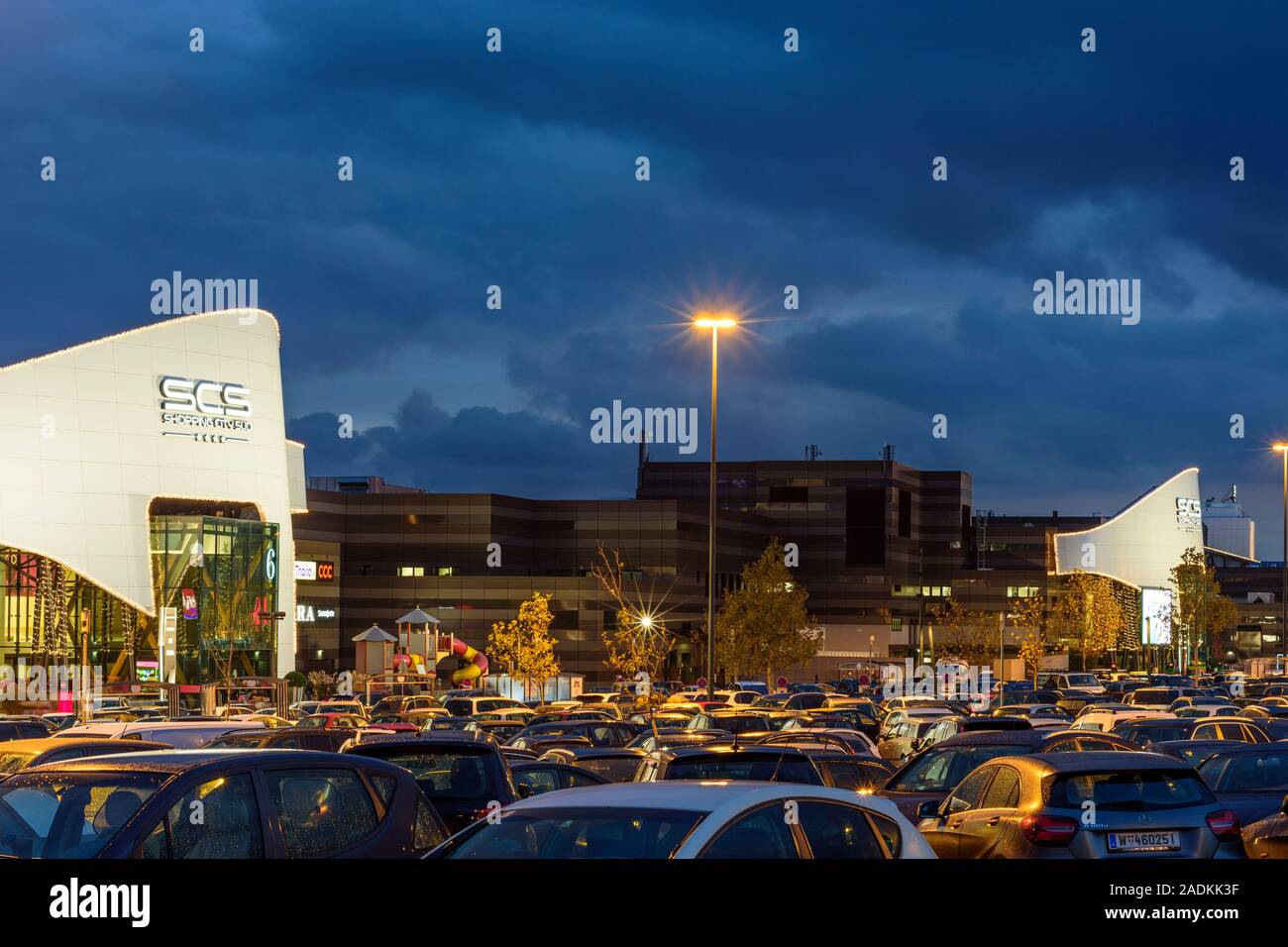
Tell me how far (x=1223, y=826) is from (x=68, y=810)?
7869 mm

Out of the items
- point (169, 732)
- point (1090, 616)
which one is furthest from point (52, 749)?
point (1090, 616)

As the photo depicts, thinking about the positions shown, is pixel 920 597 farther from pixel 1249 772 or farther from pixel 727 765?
pixel 727 765

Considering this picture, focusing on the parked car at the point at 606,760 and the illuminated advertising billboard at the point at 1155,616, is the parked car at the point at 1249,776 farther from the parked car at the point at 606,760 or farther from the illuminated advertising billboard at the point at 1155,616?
the illuminated advertising billboard at the point at 1155,616

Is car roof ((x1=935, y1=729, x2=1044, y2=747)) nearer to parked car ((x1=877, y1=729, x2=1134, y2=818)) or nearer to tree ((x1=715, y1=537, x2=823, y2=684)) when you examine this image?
parked car ((x1=877, y1=729, x2=1134, y2=818))

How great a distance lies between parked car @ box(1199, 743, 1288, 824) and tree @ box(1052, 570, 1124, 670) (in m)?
93.4

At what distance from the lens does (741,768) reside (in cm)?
1529

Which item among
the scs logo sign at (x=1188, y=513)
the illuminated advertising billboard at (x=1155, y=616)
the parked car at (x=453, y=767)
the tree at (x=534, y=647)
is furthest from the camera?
the scs logo sign at (x=1188, y=513)

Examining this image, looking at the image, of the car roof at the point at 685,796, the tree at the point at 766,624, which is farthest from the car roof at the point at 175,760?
the tree at the point at 766,624

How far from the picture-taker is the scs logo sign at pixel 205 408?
9075 cm

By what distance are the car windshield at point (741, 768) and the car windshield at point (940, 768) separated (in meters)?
2.01
